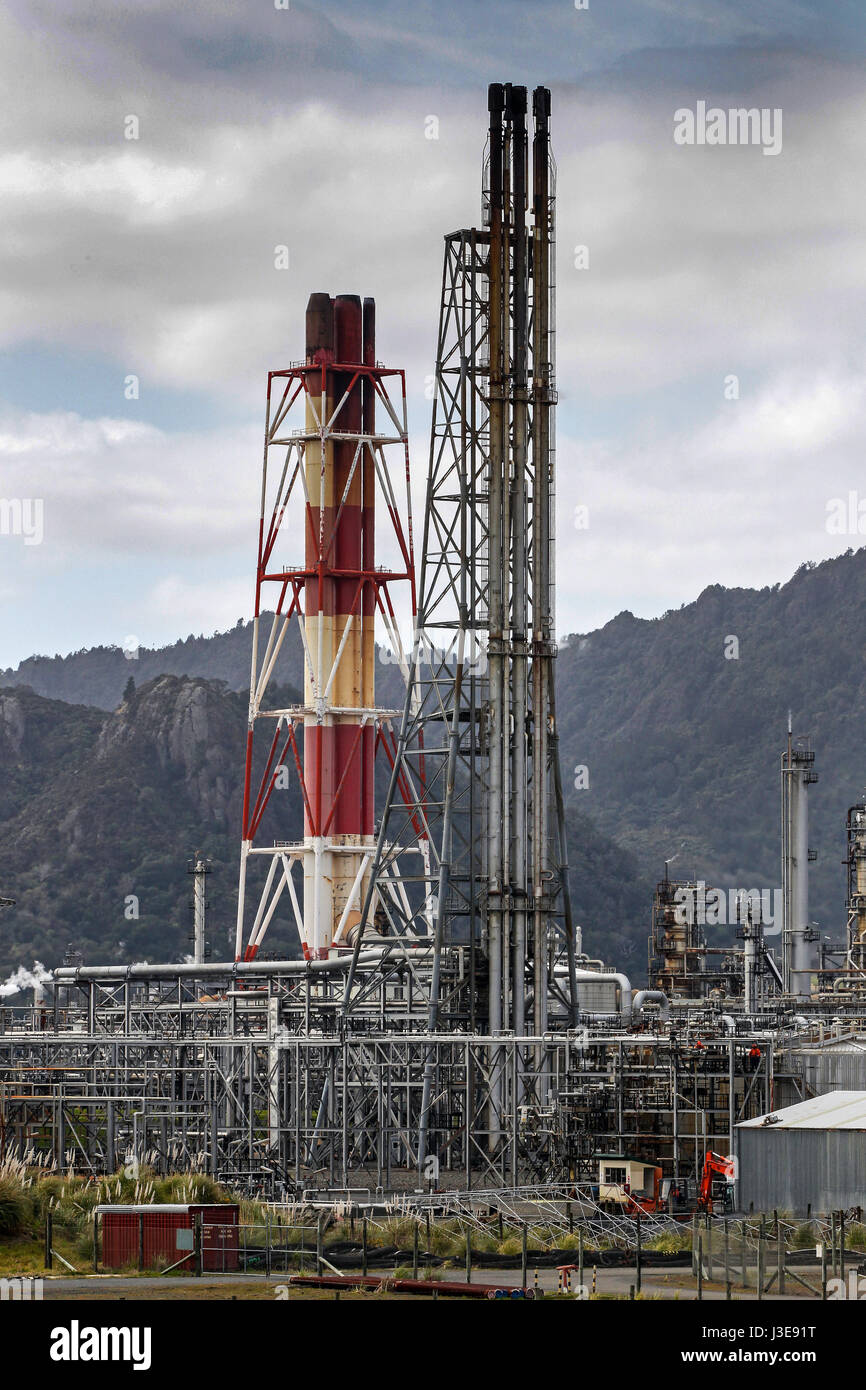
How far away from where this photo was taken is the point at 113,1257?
33.0m

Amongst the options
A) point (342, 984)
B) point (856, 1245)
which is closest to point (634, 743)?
point (342, 984)

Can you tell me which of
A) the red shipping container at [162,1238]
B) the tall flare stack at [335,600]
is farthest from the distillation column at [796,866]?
the red shipping container at [162,1238]

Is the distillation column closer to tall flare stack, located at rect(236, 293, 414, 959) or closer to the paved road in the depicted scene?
tall flare stack, located at rect(236, 293, 414, 959)

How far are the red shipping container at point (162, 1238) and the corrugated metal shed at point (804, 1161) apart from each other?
35.9ft

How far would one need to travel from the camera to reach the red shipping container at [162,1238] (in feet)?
107

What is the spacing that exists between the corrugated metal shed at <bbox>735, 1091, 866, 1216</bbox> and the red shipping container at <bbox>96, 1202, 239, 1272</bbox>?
10941mm

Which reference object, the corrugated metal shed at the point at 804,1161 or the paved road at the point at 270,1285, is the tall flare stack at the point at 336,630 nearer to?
the corrugated metal shed at the point at 804,1161

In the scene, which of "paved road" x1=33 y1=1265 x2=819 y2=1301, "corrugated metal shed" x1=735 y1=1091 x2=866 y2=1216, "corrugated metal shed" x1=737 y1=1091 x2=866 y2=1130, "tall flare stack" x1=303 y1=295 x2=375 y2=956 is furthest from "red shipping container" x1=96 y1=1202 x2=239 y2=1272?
"tall flare stack" x1=303 y1=295 x2=375 y2=956

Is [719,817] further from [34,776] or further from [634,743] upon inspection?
[34,776]

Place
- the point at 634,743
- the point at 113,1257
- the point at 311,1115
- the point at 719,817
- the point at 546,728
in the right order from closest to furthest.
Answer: the point at 113,1257, the point at 546,728, the point at 311,1115, the point at 719,817, the point at 634,743

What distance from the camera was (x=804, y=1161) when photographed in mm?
40094

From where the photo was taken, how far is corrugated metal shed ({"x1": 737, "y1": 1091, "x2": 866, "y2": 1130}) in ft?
132

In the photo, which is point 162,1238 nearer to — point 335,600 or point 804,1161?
point 804,1161

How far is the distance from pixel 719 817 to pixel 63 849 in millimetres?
44960
